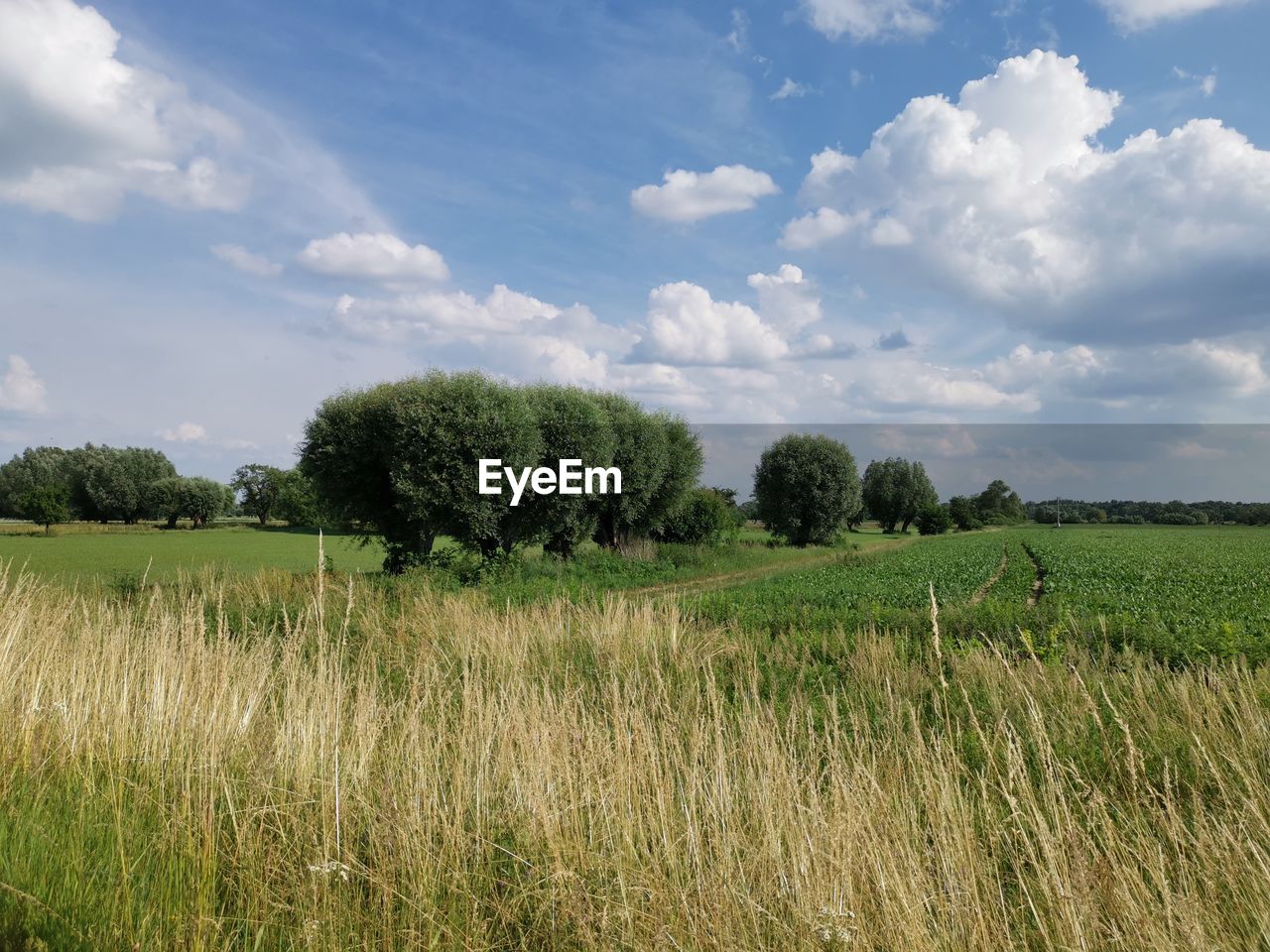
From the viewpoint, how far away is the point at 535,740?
364 cm

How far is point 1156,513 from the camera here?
9831 centimetres

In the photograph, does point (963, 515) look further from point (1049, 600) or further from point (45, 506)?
point (45, 506)

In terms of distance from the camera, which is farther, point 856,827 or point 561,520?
point 561,520

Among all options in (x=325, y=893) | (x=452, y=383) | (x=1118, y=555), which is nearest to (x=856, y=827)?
(x=325, y=893)

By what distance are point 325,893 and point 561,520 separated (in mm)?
20530

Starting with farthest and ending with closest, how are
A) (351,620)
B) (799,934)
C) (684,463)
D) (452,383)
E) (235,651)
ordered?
(684,463) < (452,383) < (351,620) < (235,651) < (799,934)

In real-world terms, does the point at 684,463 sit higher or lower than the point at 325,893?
higher

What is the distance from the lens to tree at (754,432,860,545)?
50.2 meters

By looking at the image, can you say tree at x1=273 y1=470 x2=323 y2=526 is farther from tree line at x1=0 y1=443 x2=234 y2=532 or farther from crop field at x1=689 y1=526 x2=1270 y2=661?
crop field at x1=689 y1=526 x2=1270 y2=661

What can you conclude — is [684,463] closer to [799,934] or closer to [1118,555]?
[1118,555]

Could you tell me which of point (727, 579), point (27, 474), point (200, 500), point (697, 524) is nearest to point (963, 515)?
point (697, 524)

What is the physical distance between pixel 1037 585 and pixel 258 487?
7014cm

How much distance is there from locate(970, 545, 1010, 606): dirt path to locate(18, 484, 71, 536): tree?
5175cm

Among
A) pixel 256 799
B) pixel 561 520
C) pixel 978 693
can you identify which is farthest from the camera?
pixel 561 520
